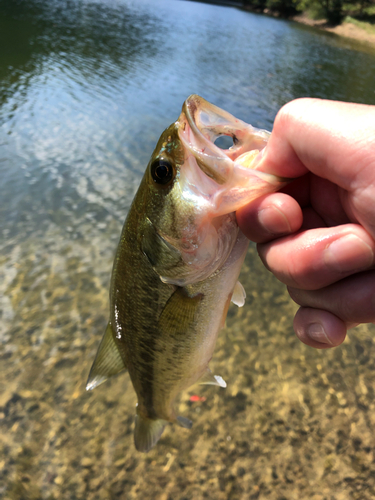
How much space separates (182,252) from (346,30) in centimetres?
5537

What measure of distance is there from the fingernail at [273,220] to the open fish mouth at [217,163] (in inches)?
3.6

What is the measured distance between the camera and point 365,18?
Answer: 4656cm

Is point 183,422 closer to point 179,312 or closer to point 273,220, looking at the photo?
point 179,312

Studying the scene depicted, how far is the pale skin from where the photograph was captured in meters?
1.27

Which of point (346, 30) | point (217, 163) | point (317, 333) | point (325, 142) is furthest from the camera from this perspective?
point (346, 30)

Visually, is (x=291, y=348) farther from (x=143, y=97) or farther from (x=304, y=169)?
(x=143, y=97)

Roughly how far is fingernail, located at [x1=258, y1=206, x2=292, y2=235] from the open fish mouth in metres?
0.09

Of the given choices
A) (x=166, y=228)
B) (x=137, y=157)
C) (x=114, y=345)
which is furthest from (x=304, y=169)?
(x=137, y=157)

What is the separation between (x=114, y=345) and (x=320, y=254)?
162cm

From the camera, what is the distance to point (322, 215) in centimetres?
186

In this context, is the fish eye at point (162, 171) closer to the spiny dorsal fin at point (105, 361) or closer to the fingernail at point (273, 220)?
the fingernail at point (273, 220)

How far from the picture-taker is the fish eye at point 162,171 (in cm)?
159

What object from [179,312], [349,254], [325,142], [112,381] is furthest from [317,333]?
[112,381]

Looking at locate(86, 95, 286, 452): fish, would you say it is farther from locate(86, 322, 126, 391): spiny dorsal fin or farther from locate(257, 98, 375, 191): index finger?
locate(257, 98, 375, 191): index finger
